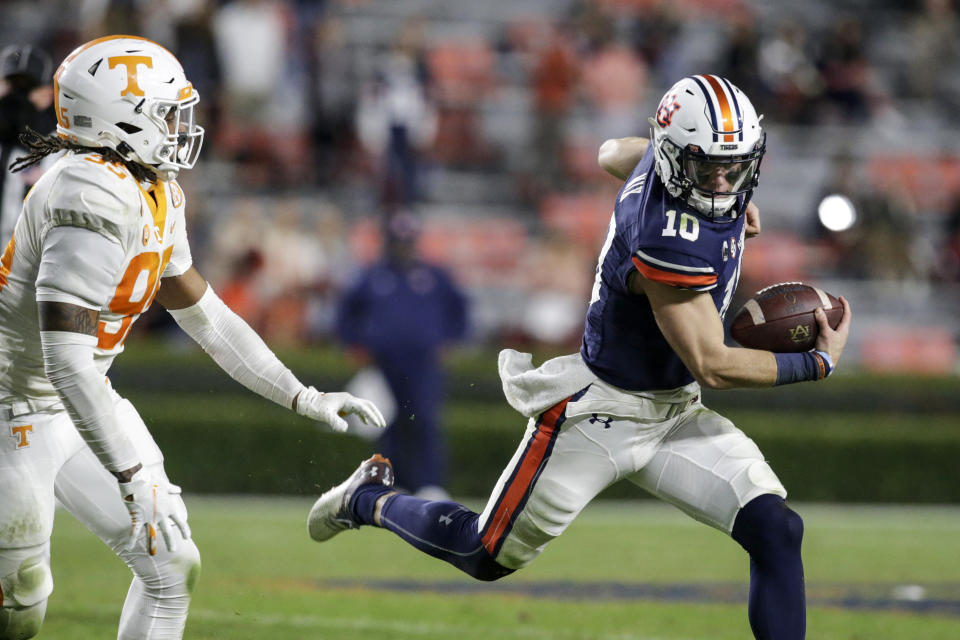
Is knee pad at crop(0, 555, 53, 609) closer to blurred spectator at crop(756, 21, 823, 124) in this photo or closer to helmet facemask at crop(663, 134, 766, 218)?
helmet facemask at crop(663, 134, 766, 218)

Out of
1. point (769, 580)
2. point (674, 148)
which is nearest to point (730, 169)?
point (674, 148)

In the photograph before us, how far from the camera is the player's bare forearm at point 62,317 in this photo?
10.7ft

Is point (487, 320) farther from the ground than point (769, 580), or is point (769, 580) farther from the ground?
point (769, 580)

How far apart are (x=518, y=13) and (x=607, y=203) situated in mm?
3018

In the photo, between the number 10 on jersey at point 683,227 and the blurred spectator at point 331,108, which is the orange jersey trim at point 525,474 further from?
the blurred spectator at point 331,108

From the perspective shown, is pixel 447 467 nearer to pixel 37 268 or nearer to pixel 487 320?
pixel 487 320

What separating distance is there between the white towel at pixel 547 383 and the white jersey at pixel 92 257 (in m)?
1.12

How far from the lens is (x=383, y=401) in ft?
28.7

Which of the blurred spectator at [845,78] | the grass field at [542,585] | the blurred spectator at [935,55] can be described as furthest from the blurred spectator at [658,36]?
the grass field at [542,585]

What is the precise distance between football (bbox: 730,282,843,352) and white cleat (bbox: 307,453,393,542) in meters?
1.31

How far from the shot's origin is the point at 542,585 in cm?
639

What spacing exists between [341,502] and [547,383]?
88 cm

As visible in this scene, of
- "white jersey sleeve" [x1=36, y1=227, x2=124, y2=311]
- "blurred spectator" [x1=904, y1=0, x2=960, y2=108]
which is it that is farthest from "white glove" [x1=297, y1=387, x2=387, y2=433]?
"blurred spectator" [x1=904, y1=0, x2=960, y2=108]

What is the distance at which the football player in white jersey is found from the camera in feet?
10.8
